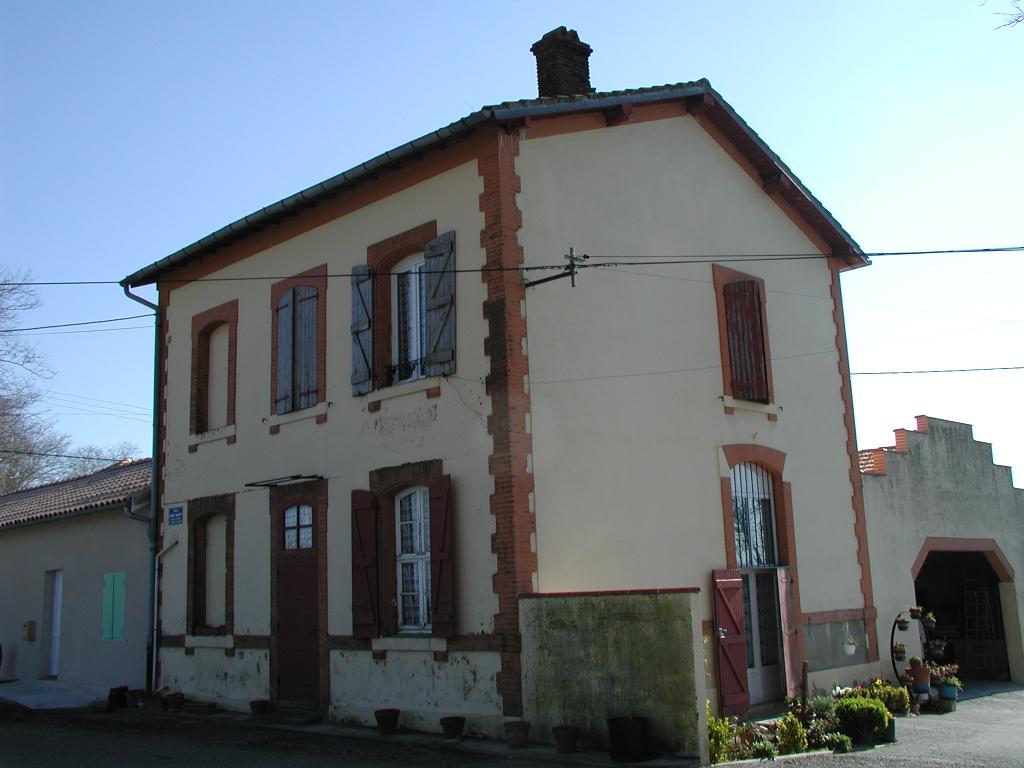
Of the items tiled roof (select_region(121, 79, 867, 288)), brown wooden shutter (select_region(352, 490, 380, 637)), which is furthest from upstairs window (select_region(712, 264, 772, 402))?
brown wooden shutter (select_region(352, 490, 380, 637))

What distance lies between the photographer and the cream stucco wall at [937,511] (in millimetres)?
16031

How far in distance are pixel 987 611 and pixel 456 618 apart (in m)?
12.1

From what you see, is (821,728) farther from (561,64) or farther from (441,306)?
(561,64)

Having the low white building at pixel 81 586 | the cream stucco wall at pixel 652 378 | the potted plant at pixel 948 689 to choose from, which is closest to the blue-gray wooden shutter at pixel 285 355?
the low white building at pixel 81 586

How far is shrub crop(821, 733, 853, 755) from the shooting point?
10.9 m

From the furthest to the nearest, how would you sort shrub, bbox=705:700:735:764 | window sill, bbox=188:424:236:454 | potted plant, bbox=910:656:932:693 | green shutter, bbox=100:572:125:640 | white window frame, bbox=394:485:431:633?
green shutter, bbox=100:572:125:640 → window sill, bbox=188:424:236:454 → potted plant, bbox=910:656:932:693 → white window frame, bbox=394:485:431:633 → shrub, bbox=705:700:735:764

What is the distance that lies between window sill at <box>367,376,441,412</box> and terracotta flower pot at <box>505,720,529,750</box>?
3.76m

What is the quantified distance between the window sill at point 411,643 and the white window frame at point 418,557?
17 cm

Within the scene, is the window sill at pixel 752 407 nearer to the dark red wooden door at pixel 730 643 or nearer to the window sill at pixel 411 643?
the dark red wooden door at pixel 730 643

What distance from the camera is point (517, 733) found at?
10.2m

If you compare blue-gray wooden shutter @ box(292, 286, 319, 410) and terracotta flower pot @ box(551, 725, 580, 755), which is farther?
blue-gray wooden shutter @ box(292, 286, 319, 410)

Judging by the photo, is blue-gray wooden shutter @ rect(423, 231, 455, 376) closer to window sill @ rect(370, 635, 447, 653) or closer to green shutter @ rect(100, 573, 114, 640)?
window sill @ rect(370, 635, 447, 653)

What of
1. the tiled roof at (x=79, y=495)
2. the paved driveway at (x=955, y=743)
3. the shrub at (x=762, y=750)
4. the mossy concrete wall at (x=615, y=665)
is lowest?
the paved driveway at (x=955, y=743)

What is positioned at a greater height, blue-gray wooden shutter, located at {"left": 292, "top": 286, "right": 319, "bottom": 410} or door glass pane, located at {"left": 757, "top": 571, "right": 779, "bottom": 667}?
blue-gray wooden shutter, located at {"left": 292, "top": 286, "right": 319, "bottom": 410}
